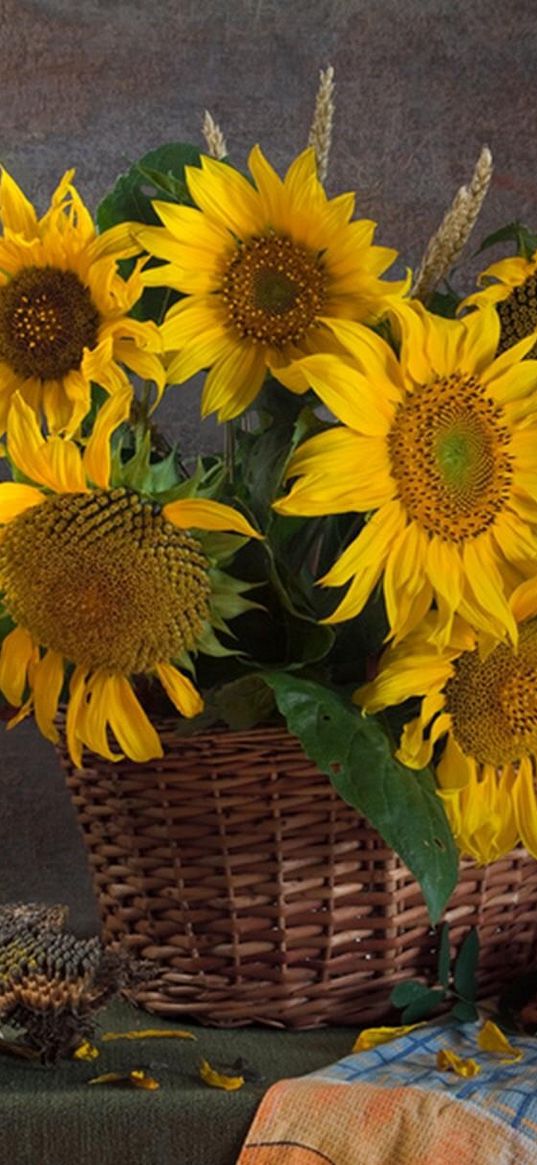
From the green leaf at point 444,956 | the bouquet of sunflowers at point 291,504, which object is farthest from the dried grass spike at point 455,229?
the green leaf at point 444,956

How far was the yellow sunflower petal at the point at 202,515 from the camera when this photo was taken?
0.60m

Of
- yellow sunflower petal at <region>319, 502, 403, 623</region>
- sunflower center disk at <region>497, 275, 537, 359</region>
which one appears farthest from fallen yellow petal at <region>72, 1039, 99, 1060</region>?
sunflower center disk at <region>497, 275, 537, 359</region>

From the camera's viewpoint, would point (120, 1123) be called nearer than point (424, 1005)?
Yes

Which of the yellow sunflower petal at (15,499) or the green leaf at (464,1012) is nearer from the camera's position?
the yellow sunflower petal at (15,499)

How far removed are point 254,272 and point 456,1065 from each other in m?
0.33

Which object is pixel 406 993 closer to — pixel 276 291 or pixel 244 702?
pixel 244 702

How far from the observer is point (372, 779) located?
0.62m

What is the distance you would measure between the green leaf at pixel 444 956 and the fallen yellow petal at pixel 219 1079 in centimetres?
13

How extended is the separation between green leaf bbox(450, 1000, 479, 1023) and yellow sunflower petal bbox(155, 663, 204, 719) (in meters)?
0.21

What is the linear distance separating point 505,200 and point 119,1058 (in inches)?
36.3

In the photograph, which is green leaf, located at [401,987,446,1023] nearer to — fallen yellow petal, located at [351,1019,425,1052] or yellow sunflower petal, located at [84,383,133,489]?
fallen yellow petal, located at [351,1019,425,1052]

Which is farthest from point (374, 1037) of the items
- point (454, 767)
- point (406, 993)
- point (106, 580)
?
point (106, 580)

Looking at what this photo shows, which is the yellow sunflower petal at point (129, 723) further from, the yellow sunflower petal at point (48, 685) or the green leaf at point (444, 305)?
the green leaf at point (444, 305)

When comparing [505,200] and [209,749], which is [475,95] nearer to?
[505,200]
